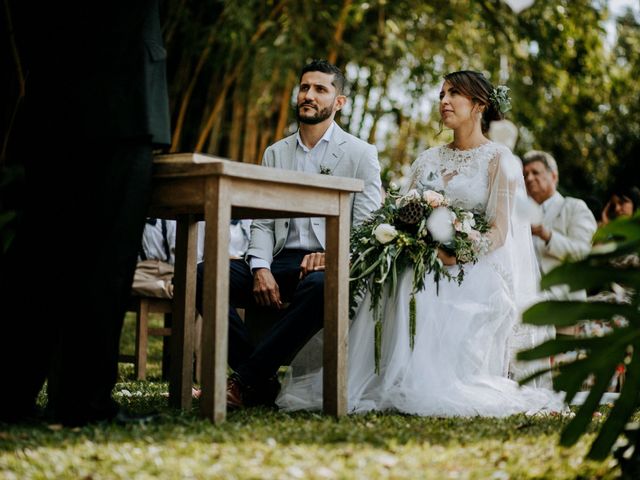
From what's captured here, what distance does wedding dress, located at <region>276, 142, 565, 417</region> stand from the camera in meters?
3.68

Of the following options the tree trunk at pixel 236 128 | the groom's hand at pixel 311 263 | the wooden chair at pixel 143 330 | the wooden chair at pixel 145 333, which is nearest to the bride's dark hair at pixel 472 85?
the groom's hand at pixel 311 263

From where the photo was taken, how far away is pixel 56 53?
9.27 feet

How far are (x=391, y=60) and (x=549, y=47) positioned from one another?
1.49m

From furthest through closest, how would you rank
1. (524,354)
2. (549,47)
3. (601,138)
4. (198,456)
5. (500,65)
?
(601,138), (500,65), (549,47), (198,456), (524,354)

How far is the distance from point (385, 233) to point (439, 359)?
0.59 metres

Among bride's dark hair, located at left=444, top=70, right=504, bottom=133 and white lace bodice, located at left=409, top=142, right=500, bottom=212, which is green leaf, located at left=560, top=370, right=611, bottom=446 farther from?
bride's dark hair, located at left=444, top=70, right=504, bottom=133

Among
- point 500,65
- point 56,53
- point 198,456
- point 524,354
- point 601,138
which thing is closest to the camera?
point 524,354

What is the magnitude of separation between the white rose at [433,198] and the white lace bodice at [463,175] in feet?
0.79

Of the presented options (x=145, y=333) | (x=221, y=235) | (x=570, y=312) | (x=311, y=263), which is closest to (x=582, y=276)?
(x=570, y=312)

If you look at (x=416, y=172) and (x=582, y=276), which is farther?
(x=416, y=172)

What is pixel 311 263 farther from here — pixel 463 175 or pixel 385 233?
pixel 463 175

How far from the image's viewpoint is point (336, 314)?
330 cm

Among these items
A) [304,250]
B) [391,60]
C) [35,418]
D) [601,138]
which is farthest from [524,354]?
[601,138]

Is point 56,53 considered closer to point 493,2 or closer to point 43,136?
point 43,136
